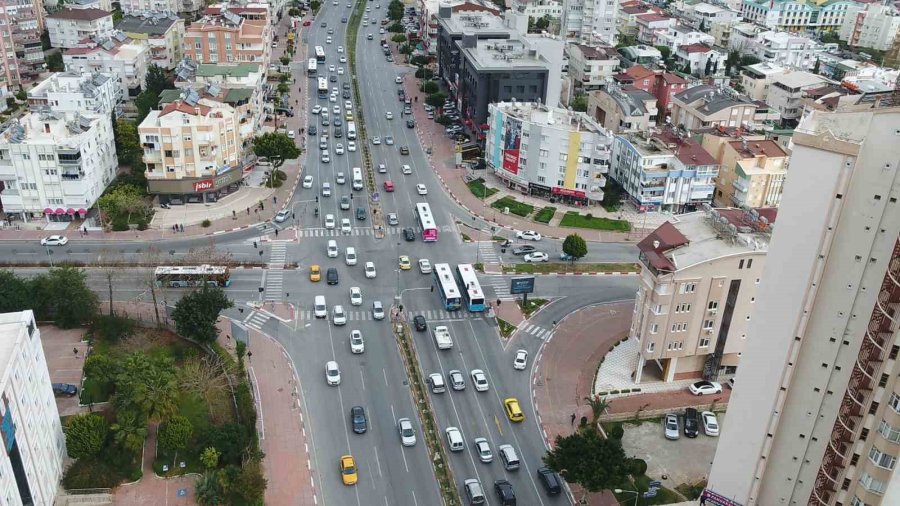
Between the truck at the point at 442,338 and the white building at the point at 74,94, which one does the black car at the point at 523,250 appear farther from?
the white building at the point at 74,94

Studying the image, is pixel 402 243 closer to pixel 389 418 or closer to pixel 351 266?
pixel 351 266

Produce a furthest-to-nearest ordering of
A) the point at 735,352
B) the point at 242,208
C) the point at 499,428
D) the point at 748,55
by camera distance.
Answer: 1. the point at 748,55
2. the point at 242,208
3. the point at 735,352
4. the point at 499,428

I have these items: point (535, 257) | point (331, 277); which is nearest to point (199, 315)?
point (331, 277)

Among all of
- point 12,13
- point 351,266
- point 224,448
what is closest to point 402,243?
point 351,266

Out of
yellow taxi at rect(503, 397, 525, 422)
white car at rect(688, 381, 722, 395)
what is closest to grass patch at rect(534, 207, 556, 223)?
white car at rect(688, 381, 722, 395)

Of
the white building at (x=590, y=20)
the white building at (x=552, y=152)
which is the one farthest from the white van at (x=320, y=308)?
the white building at (x=590, y=20)

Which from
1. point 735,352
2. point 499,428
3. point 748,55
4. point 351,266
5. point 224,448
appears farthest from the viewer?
point 748,55

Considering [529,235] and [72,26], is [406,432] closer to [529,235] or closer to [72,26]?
[529,235]
